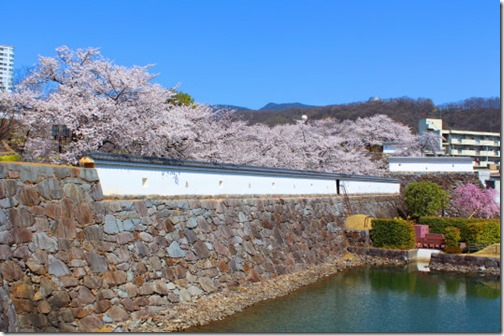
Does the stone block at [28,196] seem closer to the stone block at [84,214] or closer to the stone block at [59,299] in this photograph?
the stone block at [84,214]

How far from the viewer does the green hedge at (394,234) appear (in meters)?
18.9

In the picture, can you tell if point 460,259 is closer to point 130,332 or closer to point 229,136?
point 229,136

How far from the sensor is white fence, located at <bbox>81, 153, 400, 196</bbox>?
10.2 m

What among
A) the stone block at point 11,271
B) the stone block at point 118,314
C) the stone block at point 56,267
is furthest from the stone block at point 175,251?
the stone block at point 11,271

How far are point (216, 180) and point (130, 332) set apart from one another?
5.55 m

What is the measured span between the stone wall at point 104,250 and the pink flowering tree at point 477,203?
1739cm

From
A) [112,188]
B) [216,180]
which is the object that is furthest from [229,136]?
[112,188]

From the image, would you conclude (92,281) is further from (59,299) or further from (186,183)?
(186,183)

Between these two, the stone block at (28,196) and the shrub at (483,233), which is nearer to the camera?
the stone block at (28,196)

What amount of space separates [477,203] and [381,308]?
59.1 ft

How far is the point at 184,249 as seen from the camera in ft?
36.1

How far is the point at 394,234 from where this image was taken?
62.4 ft

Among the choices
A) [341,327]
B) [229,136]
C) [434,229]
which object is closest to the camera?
[341,327]

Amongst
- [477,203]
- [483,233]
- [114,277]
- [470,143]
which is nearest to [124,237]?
[114,277]
